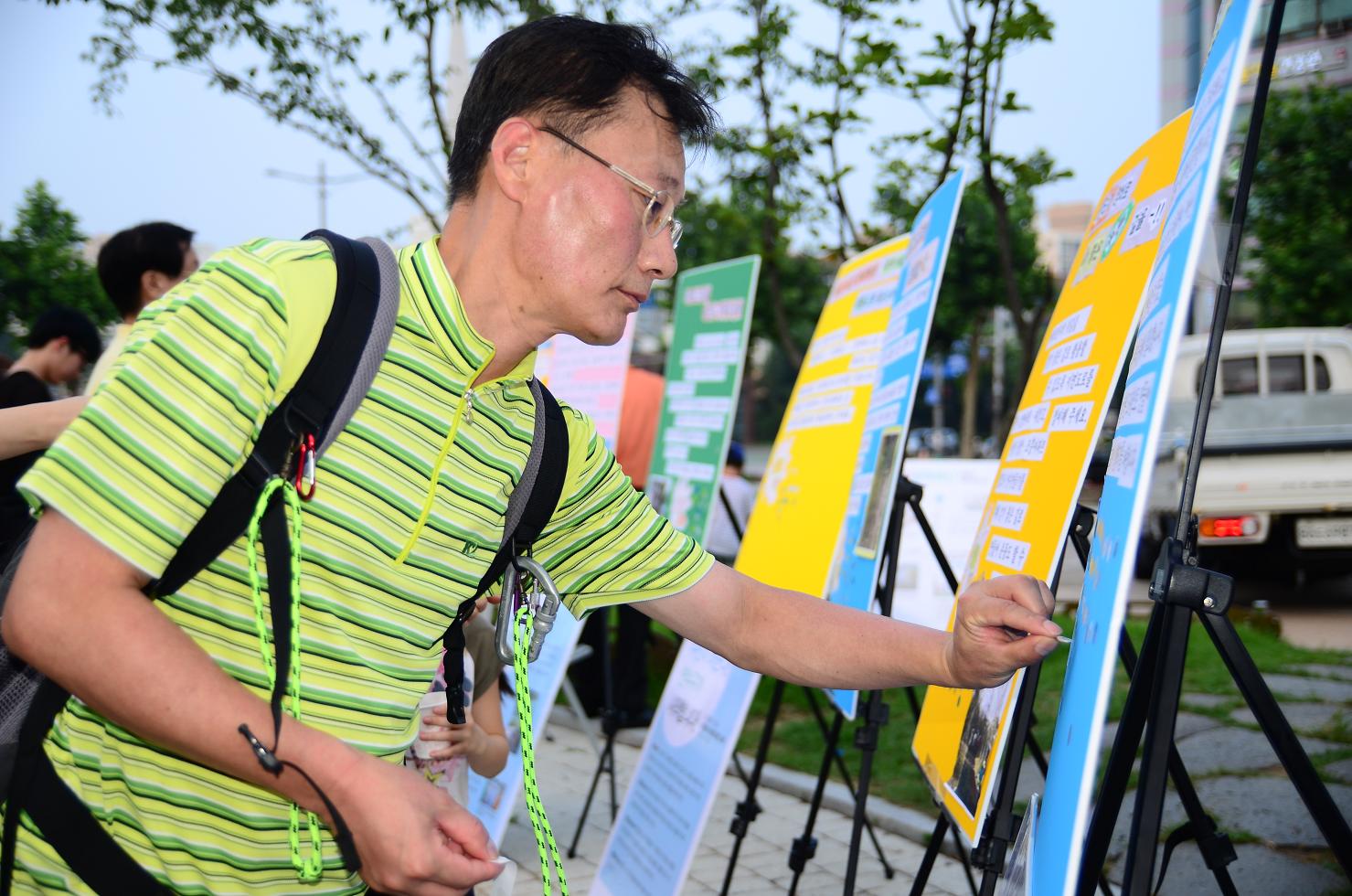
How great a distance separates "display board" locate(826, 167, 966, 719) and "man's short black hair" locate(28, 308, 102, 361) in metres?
2.85

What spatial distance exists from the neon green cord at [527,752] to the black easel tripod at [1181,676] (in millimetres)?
712

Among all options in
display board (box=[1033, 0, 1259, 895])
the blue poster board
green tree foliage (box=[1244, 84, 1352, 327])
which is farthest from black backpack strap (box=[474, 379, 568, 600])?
green tree foliage (box=[1244, 84, 1352, 327])

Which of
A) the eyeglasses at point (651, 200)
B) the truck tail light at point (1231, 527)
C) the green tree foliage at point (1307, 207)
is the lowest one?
the eyeglasses at point (651, 200)

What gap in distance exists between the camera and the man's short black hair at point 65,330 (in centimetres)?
412

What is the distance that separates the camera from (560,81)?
159 cm

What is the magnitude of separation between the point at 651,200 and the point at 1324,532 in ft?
29.8

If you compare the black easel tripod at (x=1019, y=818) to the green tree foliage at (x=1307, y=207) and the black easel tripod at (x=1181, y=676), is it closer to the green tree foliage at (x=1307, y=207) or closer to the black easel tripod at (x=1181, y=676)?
the black easel tripod at (x=1181, y=676)

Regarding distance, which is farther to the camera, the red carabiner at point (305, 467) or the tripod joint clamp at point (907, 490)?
the tripod joint clamp at point (907, 490)

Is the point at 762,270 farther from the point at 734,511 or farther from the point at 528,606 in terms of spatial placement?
the point at 528,606

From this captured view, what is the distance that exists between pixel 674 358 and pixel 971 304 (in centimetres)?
2639

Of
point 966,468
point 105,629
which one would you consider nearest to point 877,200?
point 966,468

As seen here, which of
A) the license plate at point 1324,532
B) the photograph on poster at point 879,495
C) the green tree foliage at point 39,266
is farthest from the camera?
the green tree foliage at point 39,266

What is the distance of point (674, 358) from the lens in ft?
16.9

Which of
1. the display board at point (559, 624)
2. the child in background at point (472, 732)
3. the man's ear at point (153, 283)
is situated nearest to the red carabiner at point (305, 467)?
the child in background at point (472, 732)
